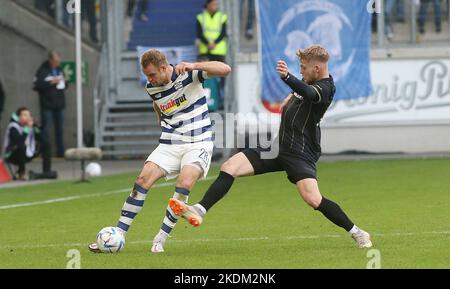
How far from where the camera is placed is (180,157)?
1230 cm

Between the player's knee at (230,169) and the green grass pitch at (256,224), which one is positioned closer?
the green grass pitch at (256,224)

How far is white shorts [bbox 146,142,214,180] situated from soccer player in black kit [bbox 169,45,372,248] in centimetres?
23

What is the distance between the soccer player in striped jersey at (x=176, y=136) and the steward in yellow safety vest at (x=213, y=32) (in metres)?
14.1

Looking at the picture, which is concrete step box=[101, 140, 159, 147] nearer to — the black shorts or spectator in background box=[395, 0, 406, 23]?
spectator in background box=[395, 0, 406, 23]

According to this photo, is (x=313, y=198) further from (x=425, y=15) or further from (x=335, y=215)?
(x=425, y=15)

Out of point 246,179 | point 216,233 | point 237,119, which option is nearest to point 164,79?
point 216,233

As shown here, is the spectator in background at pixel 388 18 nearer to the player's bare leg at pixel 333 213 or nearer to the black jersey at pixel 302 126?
the black jersey at pixel 302 126

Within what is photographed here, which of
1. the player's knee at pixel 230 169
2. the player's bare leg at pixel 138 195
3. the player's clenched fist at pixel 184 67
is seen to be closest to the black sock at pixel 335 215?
the player's knee at pixel 230 169

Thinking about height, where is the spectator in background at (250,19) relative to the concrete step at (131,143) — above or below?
above

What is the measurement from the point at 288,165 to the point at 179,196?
1115 millimetres

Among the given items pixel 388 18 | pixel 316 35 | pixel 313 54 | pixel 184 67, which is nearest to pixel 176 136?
pixel 184 67

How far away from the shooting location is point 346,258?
1111cm

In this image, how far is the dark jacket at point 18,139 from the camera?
74.8 feet
